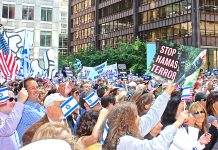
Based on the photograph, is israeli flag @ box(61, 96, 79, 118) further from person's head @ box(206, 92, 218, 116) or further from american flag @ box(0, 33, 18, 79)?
american flag @ box(0, 33, 18, 79)

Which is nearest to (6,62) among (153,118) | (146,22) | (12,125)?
(12,125)

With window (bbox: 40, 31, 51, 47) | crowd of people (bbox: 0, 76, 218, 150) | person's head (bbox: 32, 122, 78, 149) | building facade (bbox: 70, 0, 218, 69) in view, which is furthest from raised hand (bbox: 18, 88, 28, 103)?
window (bbox: 40, 31, 51, 47)

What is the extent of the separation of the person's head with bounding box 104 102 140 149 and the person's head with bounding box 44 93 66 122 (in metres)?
1.03

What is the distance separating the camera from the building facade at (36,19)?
45000 mm

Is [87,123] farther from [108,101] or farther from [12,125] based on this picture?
[108,101]

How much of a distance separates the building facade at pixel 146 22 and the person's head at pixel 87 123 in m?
26.9

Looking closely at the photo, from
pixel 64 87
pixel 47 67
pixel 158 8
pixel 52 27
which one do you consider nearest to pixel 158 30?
pixel 158 8

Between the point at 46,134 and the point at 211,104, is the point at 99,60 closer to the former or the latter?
the point at 211,104

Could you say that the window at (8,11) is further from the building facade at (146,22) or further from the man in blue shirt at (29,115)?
the man in blue shirt at (29,115)

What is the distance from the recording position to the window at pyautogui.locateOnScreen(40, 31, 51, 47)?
46.3 meters

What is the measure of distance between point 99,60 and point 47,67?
1428 inches

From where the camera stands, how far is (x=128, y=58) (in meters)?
48.7

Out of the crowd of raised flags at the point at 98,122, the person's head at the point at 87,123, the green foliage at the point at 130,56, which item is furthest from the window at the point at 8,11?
the person's head at the point at 87,123

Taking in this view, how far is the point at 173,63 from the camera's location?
23.3 feet
